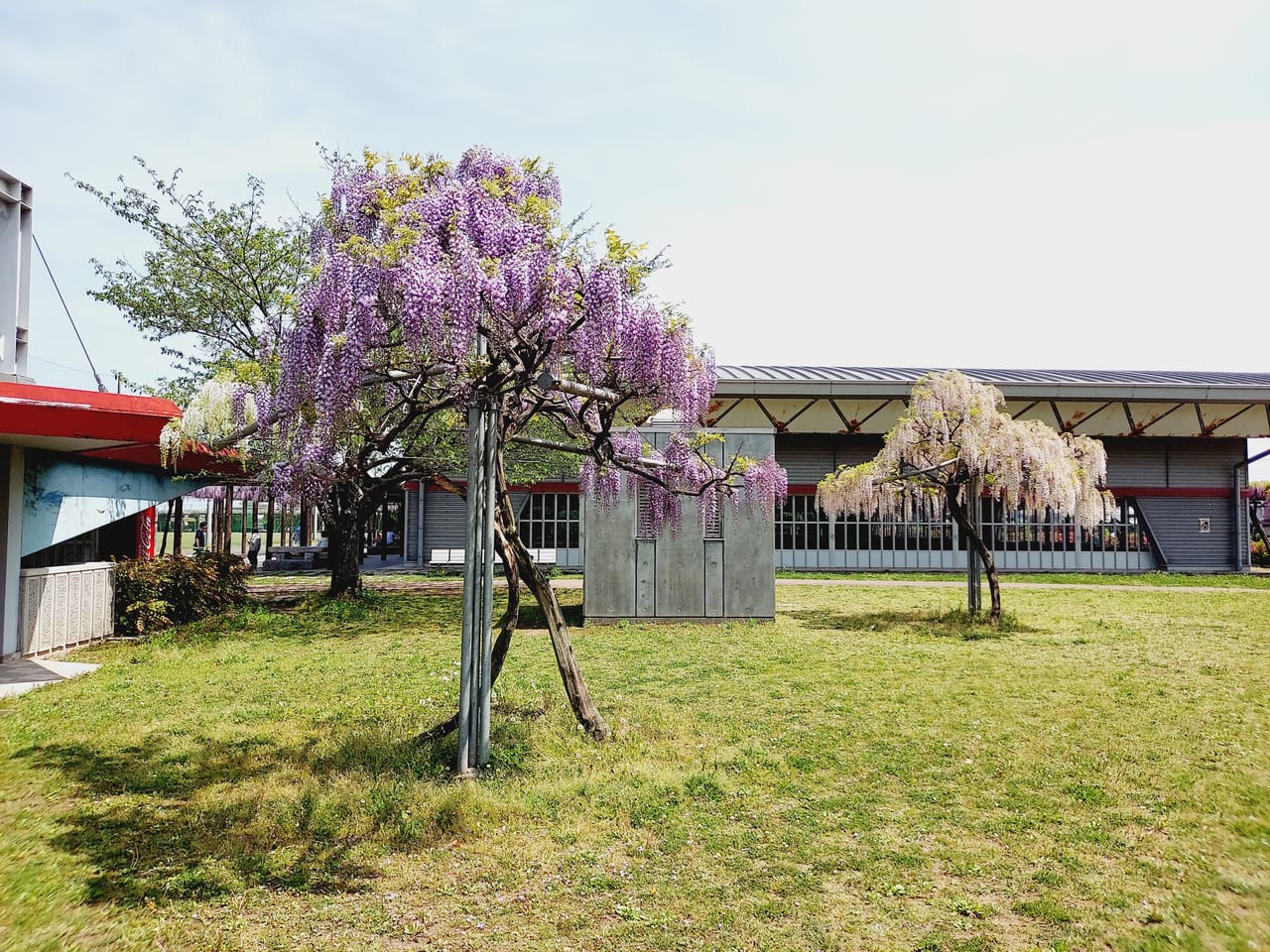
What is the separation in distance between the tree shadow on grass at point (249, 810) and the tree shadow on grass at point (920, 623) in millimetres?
9284

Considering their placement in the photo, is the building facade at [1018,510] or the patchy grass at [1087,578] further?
the building facade at [1018,510]

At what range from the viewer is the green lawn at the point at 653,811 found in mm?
4098

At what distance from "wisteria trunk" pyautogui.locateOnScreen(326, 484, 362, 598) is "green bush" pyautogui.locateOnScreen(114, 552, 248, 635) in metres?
2.17

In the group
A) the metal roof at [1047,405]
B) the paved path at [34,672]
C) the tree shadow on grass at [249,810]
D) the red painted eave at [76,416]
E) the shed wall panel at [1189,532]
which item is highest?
the metal roof at [1047,405]

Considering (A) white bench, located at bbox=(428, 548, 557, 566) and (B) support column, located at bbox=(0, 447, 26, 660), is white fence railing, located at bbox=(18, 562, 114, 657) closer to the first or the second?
(B) support column, located at bbox=(0, 447, 26, 660)

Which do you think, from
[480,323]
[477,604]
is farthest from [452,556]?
[480,323]

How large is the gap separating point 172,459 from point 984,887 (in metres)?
13.3

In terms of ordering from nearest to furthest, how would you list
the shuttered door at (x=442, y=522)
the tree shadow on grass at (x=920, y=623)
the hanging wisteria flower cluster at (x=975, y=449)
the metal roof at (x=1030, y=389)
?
the tree shadow on grass at (x=920, y=623)
the hanging wisteria flower cluster at (x=975, y=449)
the metal roof at (x=1030, y=389)
the shuttered door at (x=442, y=522)

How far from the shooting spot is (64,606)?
1225 centimetres

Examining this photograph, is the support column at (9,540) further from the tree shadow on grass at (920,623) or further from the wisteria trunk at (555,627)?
the tree shadow on grass at (920,623)

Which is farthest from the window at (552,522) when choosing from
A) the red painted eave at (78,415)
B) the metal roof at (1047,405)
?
the red painted eave at (78,415)

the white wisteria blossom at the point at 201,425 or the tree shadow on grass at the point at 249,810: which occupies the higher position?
the white wisteria blossom at the point at 201,425

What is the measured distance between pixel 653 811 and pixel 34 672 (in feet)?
30.4

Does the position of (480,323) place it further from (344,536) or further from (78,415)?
(344,536)
